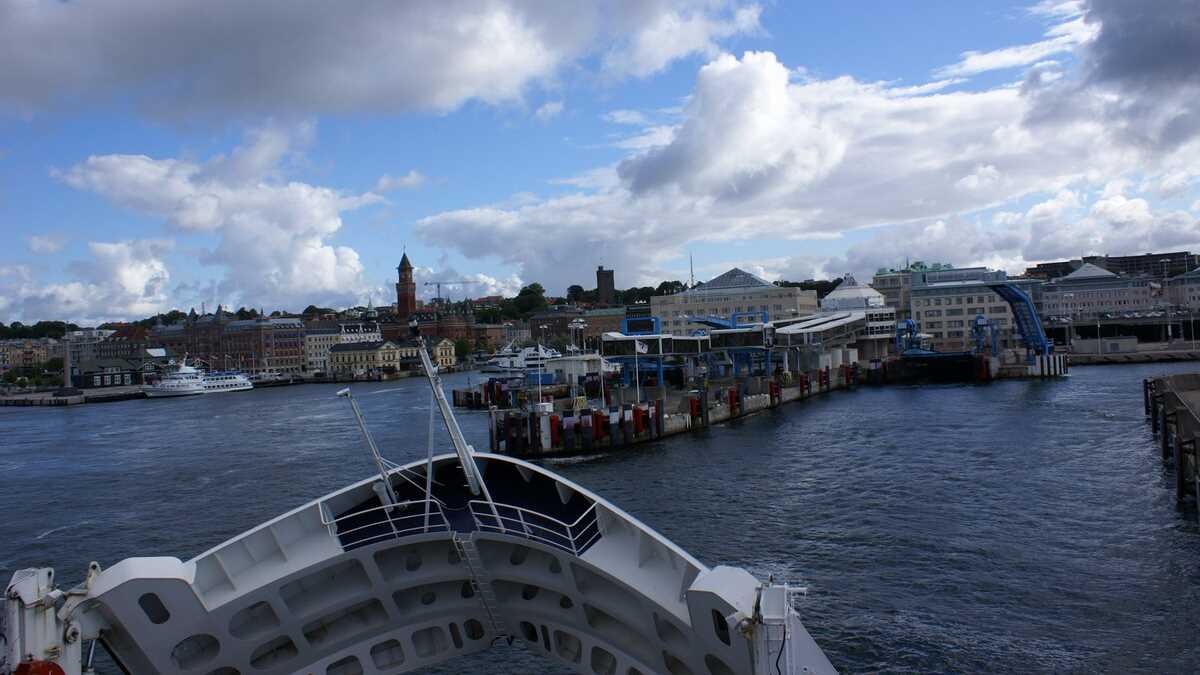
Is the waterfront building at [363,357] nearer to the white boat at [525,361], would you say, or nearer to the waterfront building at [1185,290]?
the white boat at [525,361]

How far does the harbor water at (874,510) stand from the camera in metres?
14.0

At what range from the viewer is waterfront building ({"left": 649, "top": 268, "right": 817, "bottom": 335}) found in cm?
10181

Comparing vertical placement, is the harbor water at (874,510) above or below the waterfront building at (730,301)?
below

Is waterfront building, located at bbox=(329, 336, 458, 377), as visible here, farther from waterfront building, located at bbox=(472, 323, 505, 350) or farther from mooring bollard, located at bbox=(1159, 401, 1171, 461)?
mooring bollard, located at bbox=(1159, 401, 1171, 461)

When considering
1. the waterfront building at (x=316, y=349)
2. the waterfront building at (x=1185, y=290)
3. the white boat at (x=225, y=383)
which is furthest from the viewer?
the waterfront building at (x=316, y=349)

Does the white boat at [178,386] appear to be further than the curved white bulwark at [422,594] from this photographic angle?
Yes

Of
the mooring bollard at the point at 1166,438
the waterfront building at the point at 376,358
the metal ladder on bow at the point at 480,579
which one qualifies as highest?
the waterfront building at the point at 376,358

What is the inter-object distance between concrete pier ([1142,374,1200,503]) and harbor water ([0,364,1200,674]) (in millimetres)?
573

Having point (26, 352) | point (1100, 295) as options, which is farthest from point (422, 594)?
point (26, 352)

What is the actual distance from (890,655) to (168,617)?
9989 millimetres

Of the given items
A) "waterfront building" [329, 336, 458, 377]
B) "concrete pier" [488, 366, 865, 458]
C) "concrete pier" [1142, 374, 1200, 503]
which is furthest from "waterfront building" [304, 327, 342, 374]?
"concrete pier" [1142, 374, 1200, 503]

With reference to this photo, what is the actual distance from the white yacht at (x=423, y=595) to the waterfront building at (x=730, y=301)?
9089 centimetres

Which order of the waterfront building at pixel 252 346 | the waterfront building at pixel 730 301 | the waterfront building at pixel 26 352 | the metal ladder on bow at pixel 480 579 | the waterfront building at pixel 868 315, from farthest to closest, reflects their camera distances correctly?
the waterfront building at pixel 26 352
the waterfront building at pixel 252 346
the waterfront building at pixel 730 301
the waterfront building at pixel 868 315
the metal ladder on bow at pixel 480 579

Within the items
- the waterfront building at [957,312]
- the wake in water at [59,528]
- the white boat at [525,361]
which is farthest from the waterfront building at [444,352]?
the wake in water at [59,528]
